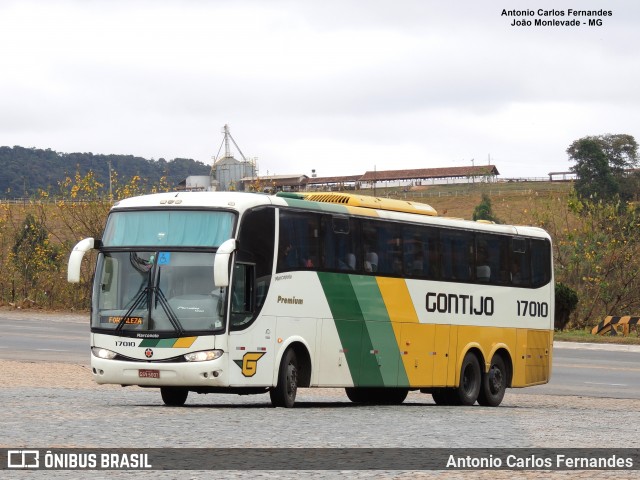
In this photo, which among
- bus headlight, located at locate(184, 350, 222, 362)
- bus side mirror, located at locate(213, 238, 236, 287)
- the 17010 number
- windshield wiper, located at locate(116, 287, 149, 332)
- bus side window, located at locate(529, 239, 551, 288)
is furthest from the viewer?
bus side window, located at locate(529, 239, 551, 288)

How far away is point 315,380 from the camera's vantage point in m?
19.4

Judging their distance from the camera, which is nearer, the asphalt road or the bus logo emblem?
the bus logo emblem

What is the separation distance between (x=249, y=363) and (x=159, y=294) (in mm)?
1603

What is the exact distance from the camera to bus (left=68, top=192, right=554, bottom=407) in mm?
17688

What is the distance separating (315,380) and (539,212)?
103 ft

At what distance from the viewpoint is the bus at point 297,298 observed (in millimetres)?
17688

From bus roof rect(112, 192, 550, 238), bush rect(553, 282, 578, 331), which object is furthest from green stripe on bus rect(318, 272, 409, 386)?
bush rect(553, 282, 578, 331)

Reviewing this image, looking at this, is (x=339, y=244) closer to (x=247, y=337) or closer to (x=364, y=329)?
(x=364, y=329)

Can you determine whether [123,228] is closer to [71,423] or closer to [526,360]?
[71,423]

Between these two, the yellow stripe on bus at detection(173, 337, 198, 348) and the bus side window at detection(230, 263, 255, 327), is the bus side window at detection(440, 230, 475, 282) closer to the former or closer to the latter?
the bus side window at detection(230, 263, 255, 327)

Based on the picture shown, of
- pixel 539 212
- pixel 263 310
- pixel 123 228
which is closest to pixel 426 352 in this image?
pixel 263 310

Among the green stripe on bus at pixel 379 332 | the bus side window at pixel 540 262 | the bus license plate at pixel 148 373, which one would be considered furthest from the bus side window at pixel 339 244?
the bus side window at pixel 540 262

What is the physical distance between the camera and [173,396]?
19.5 meters

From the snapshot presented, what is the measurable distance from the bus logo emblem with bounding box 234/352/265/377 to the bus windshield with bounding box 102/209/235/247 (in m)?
1.64
